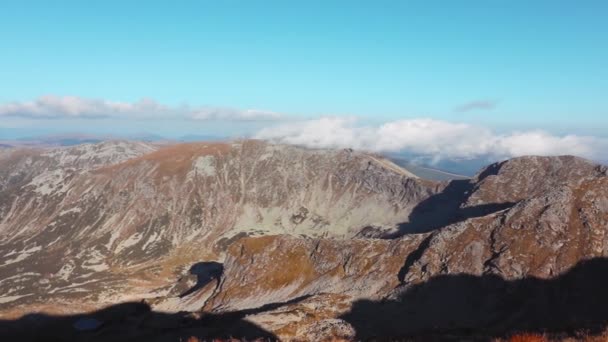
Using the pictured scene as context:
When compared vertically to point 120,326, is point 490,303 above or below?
above

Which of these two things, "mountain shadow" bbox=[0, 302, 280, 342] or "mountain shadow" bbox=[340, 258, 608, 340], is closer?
"mountain shadow" bbox=[340, 258, 608, 340]

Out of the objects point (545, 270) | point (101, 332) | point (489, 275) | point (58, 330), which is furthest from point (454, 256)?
point (58, 330)

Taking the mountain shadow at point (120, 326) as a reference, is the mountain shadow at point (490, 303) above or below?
above

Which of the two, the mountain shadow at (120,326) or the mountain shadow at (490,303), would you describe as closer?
the mountain shadow at (490,303)

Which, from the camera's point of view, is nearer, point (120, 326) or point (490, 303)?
point (490, 303)

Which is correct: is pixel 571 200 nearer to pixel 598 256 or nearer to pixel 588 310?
pixel 598 256
